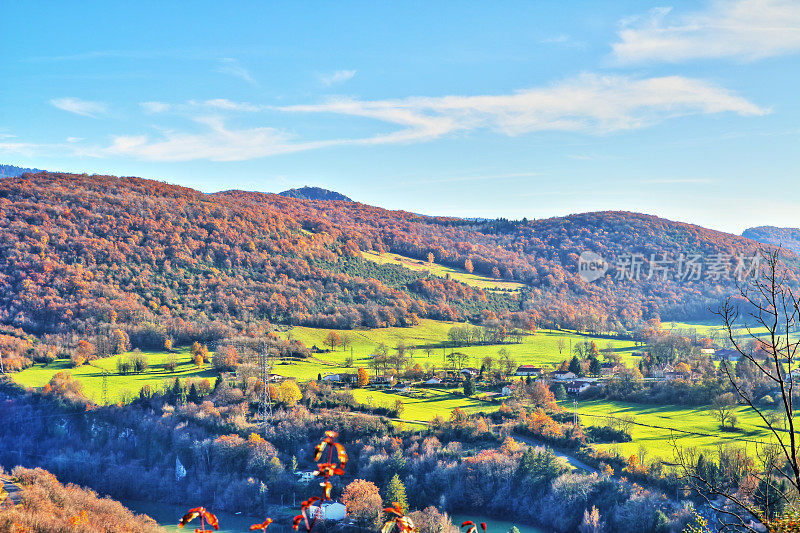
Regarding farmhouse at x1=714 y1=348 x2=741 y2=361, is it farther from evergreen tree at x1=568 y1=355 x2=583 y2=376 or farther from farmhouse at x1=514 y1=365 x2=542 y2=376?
farmhouse at x1=514 y1=365 x2=542 y2=376

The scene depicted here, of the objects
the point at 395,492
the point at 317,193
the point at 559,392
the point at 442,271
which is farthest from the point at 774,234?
the point at 395,492

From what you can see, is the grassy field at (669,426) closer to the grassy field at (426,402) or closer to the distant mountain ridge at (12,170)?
the grassy field at (426,402)

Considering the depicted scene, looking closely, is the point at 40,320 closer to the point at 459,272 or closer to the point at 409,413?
the point at 409,413

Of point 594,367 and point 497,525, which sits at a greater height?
point 594,367

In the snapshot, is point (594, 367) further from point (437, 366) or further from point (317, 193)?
point (317, 193)

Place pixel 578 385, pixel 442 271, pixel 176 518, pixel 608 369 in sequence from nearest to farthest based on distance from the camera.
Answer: pixel 176 518 < pixel 578 385 < pixel 608 369 < pixel 442 271

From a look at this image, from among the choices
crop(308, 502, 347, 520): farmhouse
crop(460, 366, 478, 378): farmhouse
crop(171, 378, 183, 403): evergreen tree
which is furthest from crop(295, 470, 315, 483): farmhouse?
crop(460, 366, 478, 378): farmhouse
